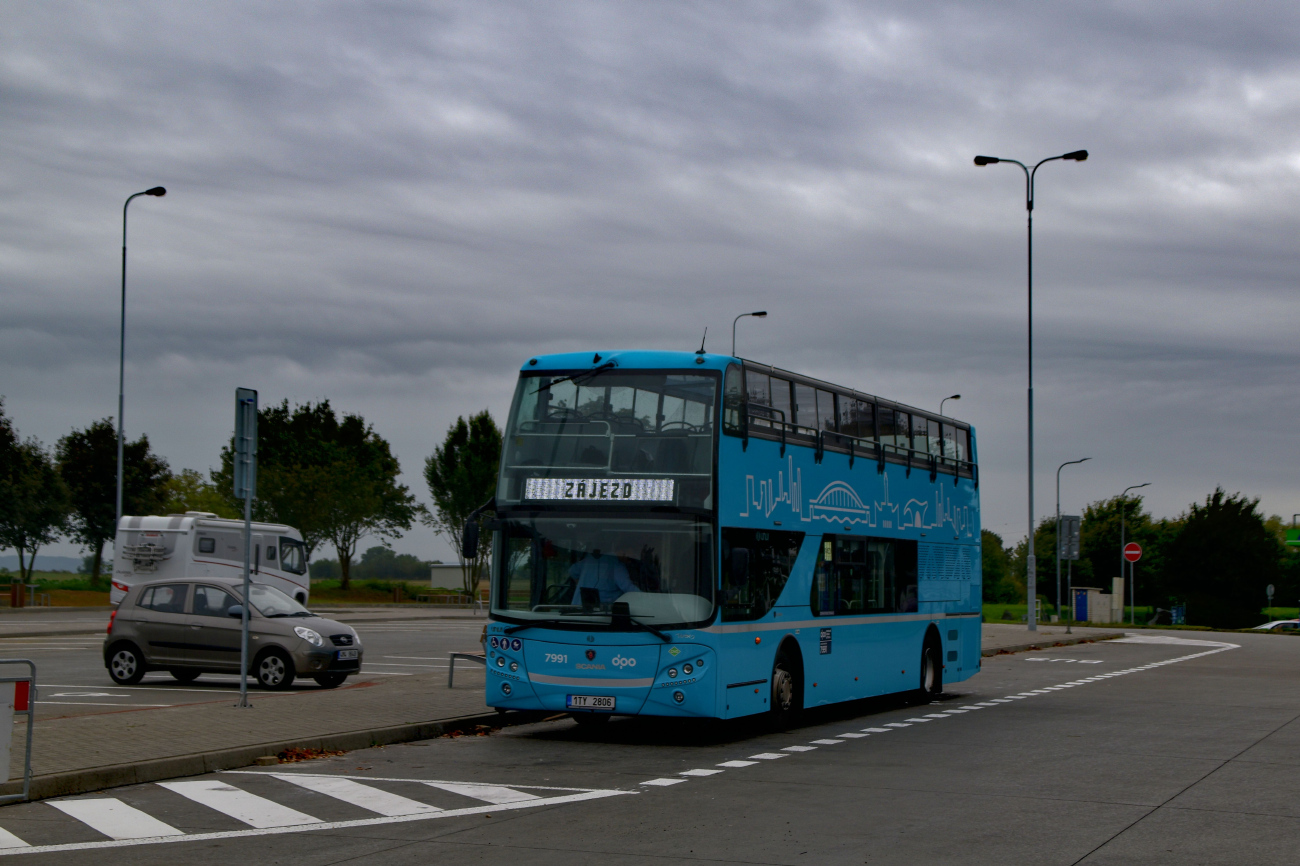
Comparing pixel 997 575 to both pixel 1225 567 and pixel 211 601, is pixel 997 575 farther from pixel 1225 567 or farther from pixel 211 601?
pixel 211 601

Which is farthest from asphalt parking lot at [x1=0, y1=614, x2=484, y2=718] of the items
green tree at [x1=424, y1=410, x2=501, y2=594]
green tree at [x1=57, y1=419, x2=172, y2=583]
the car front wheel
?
green tree at [x1=424, y1=410, x2=501, y2=594]

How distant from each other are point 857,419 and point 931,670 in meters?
4.53

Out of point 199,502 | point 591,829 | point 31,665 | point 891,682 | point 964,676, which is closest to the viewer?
point 591,829

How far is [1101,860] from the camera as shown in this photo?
802cm

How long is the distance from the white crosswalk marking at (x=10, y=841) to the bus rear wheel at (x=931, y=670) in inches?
519

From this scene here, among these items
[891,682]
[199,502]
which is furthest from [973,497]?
[199,502]

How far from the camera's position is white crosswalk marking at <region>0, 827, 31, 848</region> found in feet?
27.1

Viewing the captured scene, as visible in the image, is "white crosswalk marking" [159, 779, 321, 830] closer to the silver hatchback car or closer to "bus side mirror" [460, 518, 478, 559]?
"bus side mirror" [460, 518, 478, 559]

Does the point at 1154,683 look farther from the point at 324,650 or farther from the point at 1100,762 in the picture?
the point at 324,650

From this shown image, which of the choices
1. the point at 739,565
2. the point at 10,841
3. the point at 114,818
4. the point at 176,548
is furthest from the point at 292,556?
the point at 10,841

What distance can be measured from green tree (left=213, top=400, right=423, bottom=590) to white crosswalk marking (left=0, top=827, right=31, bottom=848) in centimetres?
6104

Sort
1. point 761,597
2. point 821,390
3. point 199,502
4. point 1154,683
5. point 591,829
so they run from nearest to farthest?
1. point 591,829
2. point 761,597
3. point 821,390
4. point 1154,683
5. point 199,502

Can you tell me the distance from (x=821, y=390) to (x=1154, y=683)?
11.7 metres

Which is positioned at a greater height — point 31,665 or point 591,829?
point 31,665
